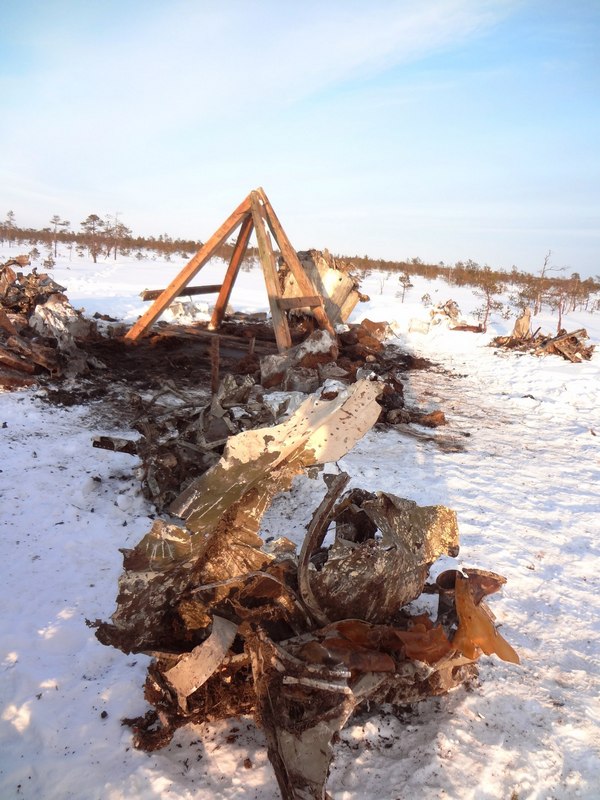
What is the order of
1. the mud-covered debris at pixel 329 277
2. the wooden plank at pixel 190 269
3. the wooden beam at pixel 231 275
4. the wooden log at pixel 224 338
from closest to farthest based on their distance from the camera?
the wooden plank at pixel 190 269, the wooden log at pixel 224 338, the wooden beam at pixel 231 275, the mud-covered debris at pixel 329 277

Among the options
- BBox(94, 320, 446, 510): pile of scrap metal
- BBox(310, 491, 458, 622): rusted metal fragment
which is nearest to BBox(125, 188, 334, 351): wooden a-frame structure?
BBox(94, 320, 446, 510): pile of scrap metal

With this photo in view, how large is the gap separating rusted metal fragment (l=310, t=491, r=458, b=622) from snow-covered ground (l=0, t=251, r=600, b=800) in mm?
588

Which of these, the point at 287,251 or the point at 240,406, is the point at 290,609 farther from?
the point at 287,251

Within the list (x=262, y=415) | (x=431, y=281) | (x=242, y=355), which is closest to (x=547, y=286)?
(x=431, y=281)

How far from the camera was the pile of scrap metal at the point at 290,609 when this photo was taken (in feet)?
5.59

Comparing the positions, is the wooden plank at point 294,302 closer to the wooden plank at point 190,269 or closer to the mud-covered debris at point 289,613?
the wooden plank at point 190,269

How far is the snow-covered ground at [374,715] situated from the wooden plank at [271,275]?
3205 millimetres

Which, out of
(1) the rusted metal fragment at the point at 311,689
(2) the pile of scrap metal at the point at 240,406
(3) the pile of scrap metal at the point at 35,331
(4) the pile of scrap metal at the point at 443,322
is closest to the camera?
(1) the rusted metal fragment at the point at 311,689

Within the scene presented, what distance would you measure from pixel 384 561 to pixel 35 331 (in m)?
8.25

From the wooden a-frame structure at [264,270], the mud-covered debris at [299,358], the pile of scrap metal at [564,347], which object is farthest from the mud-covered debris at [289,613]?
the pile of scrap metal at [564,347]

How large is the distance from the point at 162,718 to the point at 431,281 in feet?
112

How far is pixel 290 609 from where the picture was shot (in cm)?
199

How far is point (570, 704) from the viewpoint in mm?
2363

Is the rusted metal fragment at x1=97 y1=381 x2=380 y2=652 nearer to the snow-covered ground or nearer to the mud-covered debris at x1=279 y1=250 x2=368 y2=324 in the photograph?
the snow-covered ground
